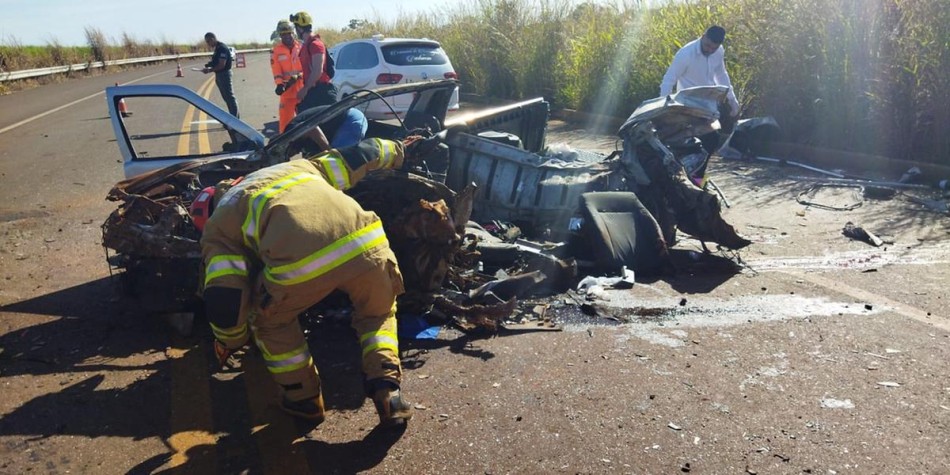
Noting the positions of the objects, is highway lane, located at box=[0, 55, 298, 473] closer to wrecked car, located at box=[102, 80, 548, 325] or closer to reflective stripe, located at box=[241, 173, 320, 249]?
wrecked car, located at box=[102, 80, 548, 325]

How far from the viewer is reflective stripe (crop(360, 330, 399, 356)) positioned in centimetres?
351

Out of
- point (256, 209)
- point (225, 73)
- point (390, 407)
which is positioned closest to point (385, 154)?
point (256, 209)

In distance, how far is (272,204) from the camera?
328 cm

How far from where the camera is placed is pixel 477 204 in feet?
21.4

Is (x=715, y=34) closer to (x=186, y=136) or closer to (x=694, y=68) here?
(x=694, y=68)

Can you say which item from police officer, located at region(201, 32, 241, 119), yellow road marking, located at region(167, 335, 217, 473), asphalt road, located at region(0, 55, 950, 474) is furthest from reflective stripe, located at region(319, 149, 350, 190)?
police officer, located at region(201, 32, 241, 119)

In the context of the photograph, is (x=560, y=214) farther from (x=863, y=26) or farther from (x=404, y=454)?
(x=863, y=26)

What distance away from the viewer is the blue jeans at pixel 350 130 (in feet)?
19.1

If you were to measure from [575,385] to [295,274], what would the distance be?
5.23 ft

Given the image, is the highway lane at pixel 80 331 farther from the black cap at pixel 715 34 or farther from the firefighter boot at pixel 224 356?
the black cap at pixel 715 34

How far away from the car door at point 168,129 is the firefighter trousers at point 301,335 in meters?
2.69

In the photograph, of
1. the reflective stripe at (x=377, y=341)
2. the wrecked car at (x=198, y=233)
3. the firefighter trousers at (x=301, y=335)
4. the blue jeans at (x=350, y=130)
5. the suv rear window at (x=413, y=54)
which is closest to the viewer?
the firefighter trousers at (x=301, y=335)

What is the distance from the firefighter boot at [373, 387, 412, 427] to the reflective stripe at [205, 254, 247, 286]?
82cm

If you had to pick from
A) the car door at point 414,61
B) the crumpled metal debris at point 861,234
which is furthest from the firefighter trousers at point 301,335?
the car door at point 414,61
